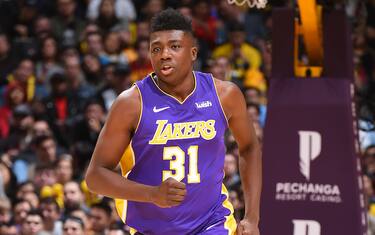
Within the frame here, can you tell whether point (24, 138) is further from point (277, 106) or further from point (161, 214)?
point (161, 214)

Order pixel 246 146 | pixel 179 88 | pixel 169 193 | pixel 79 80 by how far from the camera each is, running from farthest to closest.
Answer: pixel 79 80 < pixel 246 146 < pixel 179 88 < pixel 169 193

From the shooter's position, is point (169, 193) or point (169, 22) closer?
point (169, 193)

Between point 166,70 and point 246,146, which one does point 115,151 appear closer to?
point 166,70

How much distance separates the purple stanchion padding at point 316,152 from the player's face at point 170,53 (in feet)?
7.90

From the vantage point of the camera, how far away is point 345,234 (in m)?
6.98

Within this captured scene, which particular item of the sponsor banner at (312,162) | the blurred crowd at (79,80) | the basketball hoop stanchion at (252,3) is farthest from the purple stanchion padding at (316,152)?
the blurred crowd at (79,80)

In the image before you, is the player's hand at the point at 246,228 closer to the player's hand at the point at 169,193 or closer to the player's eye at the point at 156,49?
the player's hand at the point at 169,193

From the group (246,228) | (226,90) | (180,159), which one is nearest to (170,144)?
(180,159)

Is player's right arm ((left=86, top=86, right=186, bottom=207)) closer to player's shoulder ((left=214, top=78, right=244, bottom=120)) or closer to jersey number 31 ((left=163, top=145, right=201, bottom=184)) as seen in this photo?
jersey number 31 ((left=163, top=145, right=201, bottom=184))

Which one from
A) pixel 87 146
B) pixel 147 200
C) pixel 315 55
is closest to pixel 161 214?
pixel 147 200

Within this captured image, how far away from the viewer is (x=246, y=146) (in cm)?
539

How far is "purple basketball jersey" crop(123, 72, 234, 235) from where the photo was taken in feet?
16.3

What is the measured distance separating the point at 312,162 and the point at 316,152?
0.29 ft

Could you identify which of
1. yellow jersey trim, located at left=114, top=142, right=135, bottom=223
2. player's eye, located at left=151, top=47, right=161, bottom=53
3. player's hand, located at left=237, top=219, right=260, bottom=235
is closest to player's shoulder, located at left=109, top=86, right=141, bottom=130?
yellow jersey trim, located at left=114, top=142, right=135, bottom=223
